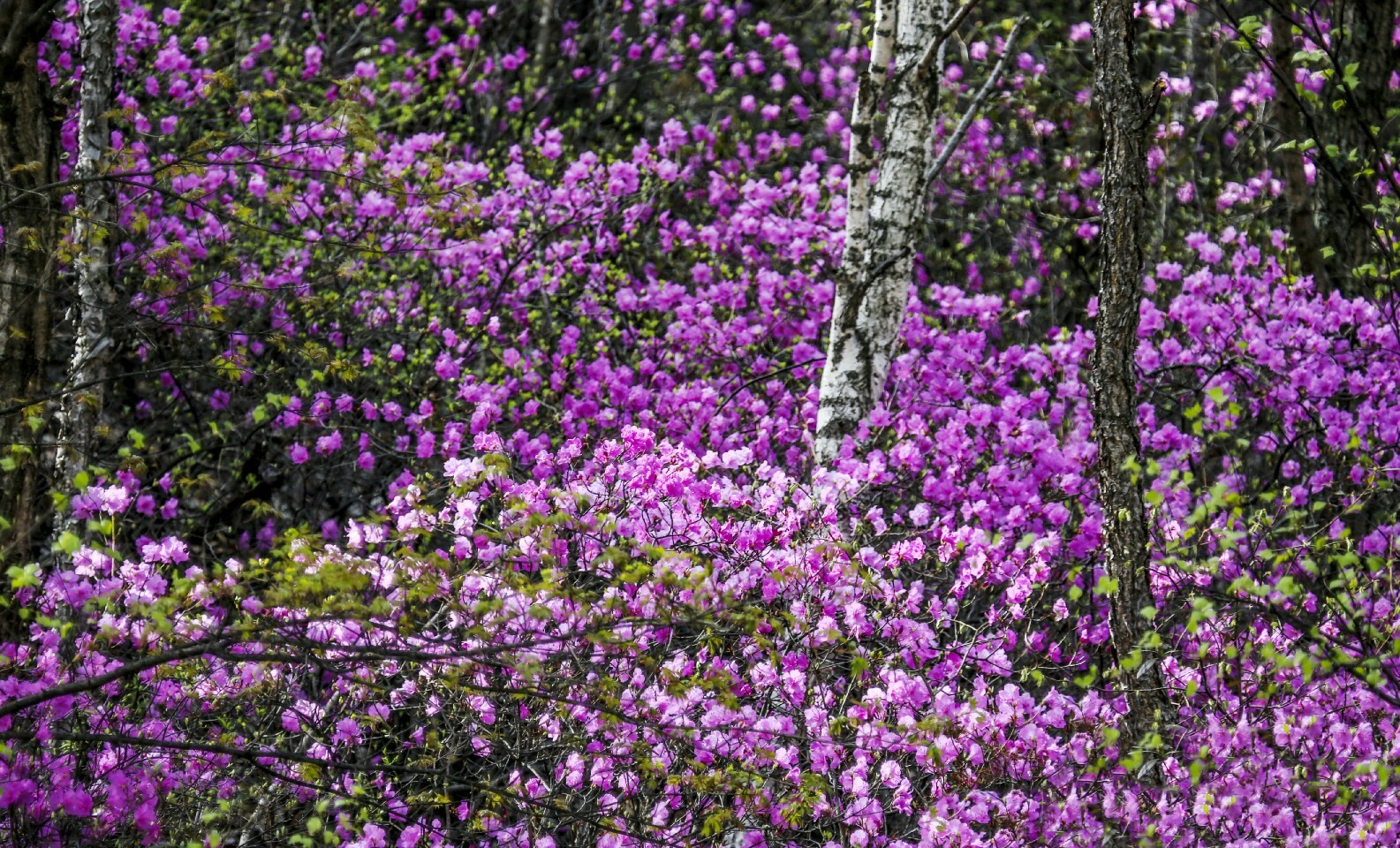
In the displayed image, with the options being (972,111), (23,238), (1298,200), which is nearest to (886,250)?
(972,111)

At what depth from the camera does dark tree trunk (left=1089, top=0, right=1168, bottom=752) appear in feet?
13.8

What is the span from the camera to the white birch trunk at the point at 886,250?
5.90m

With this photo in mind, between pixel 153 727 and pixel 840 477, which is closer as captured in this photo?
pixel 153 727

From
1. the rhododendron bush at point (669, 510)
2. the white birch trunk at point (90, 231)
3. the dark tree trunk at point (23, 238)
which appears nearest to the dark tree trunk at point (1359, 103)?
the rhododendron bush at point (669, 510)

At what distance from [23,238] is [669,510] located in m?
2.88

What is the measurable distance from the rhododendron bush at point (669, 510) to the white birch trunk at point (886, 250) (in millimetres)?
218

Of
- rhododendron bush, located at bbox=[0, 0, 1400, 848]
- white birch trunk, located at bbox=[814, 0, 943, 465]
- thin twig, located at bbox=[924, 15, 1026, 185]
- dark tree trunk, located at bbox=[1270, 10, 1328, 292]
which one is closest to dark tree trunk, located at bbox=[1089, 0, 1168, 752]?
rhododendron bush, located at bbox=[0, 0, 1400, 848]

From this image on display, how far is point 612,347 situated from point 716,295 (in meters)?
0.73

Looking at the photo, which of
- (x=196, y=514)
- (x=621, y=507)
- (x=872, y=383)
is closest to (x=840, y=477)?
(x=621, y=507)

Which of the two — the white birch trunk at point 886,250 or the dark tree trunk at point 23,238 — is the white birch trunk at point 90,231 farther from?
the white birch trunk at point 886,250

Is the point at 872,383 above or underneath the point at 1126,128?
underneath

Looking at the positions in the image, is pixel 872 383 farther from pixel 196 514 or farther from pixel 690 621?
pixel 196 514

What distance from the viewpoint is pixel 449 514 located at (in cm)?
483

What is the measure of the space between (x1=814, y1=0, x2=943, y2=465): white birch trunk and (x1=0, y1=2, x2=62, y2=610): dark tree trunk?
319cm
